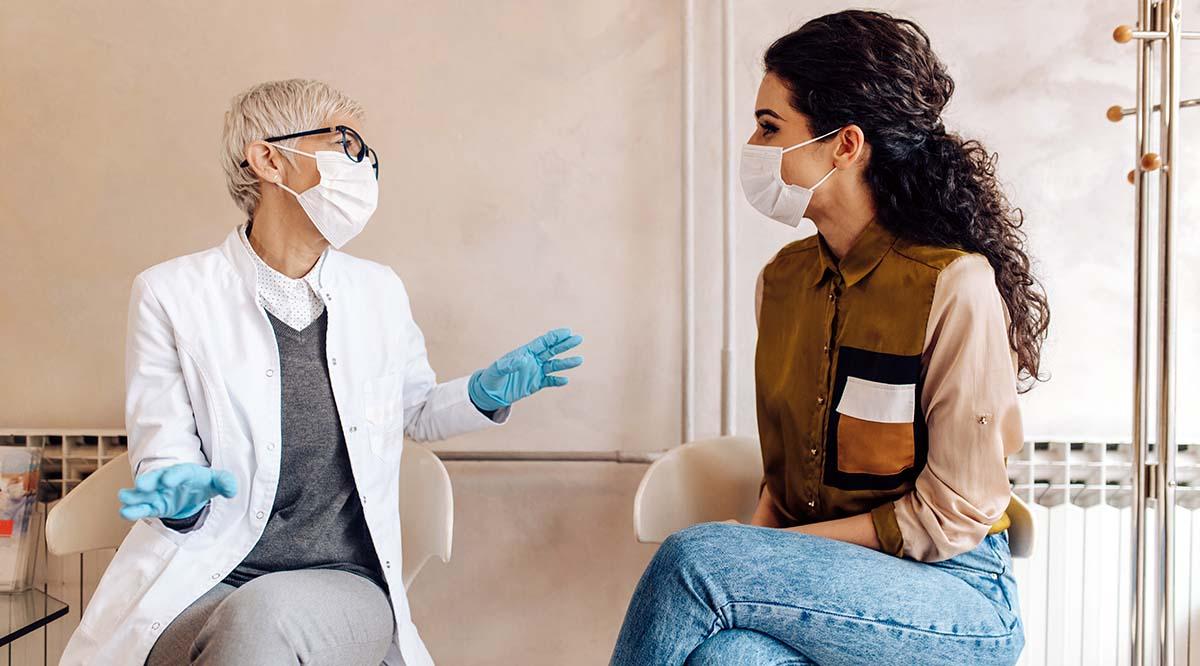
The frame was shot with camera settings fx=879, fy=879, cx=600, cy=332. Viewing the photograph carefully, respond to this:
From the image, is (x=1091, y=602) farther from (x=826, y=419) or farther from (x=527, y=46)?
(x=527, y=46)

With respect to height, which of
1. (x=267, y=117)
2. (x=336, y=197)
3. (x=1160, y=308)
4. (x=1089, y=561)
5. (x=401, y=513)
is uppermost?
(x=267, y=117)

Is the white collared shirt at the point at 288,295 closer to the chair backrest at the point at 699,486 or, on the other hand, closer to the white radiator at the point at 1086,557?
the chair backrest at the point at 699,486

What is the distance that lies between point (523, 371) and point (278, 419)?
39cm

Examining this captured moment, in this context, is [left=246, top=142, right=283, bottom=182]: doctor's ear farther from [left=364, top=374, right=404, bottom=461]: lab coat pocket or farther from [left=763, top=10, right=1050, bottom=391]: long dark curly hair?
[left=763, top=10, right=1050, bottom=391]: long dark curly hair

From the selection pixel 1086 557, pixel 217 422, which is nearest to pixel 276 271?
pixel 217 422

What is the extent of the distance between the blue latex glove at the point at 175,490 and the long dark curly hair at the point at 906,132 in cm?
98

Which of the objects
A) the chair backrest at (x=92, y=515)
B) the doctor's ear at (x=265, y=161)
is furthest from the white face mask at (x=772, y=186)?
the chair backrest at (x=92, y=515)

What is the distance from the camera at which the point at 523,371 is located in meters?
1.45

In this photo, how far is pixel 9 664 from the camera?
191 cm

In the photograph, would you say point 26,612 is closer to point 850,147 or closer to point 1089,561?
point 850,147

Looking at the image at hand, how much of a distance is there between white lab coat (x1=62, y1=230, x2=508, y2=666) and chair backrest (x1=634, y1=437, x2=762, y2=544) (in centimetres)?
43

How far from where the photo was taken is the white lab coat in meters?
1.24

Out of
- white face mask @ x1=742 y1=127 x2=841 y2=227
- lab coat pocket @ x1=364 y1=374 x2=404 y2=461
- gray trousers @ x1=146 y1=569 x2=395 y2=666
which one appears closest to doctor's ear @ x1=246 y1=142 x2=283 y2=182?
lab coat pocket @ x1=364 y1=374 x2=404 y2=461

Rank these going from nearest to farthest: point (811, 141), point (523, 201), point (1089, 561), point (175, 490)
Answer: point (175, 490) < point (811, 141) < point (1089, 561) < point (523, 201)
